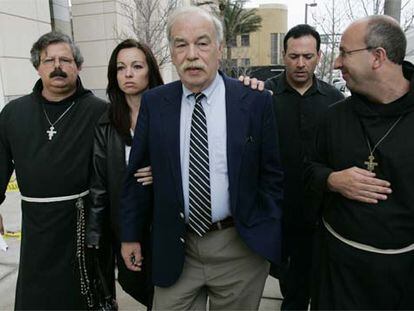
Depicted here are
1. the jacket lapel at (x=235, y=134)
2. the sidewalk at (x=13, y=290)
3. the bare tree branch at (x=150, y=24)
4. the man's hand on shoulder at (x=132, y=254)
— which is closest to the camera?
the jacket lapel at (x=235, y=134)

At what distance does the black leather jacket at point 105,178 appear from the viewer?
2510 mm

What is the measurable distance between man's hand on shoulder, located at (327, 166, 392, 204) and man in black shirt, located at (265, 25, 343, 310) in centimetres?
94

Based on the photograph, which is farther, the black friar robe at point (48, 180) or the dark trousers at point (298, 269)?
the dark trousers at point (298, 269)

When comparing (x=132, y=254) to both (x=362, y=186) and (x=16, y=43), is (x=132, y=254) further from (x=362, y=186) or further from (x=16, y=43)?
(x=16, y=43)

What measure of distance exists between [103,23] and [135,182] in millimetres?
13468

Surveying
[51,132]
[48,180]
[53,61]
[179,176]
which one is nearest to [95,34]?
[53,61]

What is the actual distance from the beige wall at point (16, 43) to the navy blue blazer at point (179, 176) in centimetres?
708

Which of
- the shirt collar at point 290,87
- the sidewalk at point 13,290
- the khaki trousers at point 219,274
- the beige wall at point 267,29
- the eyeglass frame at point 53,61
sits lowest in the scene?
the sidewalk at point 13,290

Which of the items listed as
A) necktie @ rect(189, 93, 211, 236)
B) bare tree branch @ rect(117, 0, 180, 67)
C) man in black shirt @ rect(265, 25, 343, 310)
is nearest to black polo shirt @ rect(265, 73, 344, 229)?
man in black shirt @ rect(265, 25, 343, 310)

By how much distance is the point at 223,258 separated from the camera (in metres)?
2.13

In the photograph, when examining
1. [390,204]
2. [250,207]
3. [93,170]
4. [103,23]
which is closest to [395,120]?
[390,204]

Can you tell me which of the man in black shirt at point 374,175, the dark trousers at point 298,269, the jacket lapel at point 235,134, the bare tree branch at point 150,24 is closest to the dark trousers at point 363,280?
the man in black shirt at point 374,175

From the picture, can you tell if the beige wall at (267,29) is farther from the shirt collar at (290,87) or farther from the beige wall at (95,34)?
the shirt collar at (290,87)

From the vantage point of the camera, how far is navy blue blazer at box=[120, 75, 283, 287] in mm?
2051
